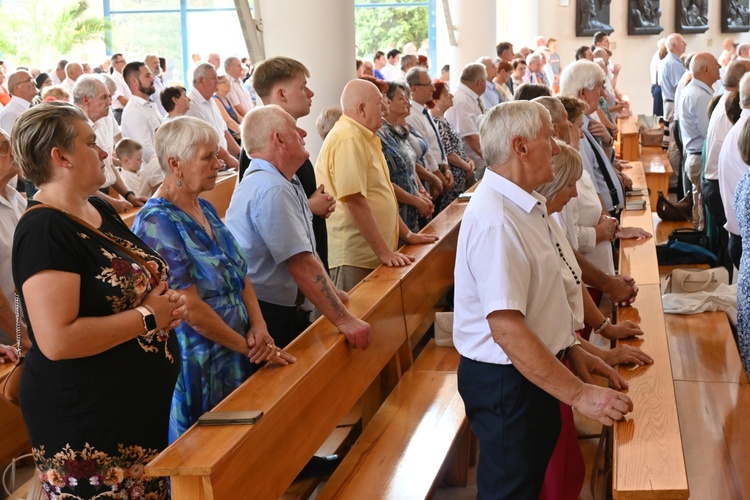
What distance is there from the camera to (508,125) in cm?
253

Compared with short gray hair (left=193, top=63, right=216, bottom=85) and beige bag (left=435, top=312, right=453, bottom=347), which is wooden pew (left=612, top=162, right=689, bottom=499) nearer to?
beige bag (left=435, top=312, right=453, bottom=347)

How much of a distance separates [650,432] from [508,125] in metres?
0.92

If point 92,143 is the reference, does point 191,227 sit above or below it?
below

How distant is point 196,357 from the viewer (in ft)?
9.43

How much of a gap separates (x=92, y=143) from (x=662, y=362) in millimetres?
1922

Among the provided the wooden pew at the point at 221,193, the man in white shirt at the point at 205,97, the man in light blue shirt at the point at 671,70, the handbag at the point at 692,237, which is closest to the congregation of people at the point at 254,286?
the wooden pew at the point at 221,193

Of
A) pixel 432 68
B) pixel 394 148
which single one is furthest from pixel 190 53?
pixel 394 148

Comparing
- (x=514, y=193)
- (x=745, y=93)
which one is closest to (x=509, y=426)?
(x=514, y=193)

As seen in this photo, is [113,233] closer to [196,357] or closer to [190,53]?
[196,357]

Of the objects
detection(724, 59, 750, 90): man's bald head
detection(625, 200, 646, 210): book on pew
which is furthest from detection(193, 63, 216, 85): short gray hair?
detection(724, 59, 750, 90): man's bald head

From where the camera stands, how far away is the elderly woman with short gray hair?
274cm

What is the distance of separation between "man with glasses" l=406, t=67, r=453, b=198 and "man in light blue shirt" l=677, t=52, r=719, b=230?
2911mm

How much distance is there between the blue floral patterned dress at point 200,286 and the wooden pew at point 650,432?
1.18m

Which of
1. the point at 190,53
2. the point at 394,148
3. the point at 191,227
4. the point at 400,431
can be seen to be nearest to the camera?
the point at 191,227
